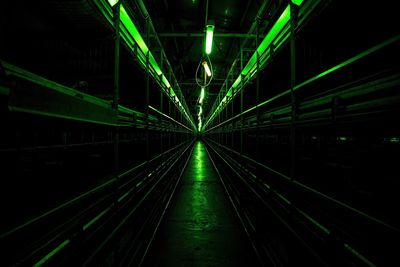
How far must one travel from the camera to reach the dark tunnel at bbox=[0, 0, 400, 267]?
85cm

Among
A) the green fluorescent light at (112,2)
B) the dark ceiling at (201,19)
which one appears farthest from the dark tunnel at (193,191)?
the dark ceiling at (201,19)

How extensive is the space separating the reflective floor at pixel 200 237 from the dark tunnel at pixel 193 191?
0.5 inches

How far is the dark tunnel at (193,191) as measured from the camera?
2.80ft

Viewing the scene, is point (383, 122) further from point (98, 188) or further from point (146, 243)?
point (146, 243)

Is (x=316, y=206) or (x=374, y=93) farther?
(x=316, y=206)

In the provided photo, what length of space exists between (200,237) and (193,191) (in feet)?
4.54

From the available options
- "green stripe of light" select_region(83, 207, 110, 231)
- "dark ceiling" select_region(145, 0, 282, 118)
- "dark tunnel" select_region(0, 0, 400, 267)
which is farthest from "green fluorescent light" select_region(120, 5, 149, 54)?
"dark ceiling" select_region(145, 0, 282, 118)

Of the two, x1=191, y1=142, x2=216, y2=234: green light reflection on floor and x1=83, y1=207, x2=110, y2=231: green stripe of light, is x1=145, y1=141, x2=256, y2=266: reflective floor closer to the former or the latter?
x1=191, y1=142, x2=216, y2=234: green light reflection on floor

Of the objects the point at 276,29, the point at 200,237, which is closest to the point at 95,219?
the point at 200,237

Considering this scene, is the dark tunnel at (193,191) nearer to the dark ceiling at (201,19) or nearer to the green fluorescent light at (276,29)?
the green fluorescent light at (276,29)

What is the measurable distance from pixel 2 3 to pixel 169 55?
5875mm

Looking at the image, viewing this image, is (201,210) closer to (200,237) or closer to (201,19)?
(200,237)

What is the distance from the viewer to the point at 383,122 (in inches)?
31.4

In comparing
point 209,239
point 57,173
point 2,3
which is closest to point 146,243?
point 209,239
